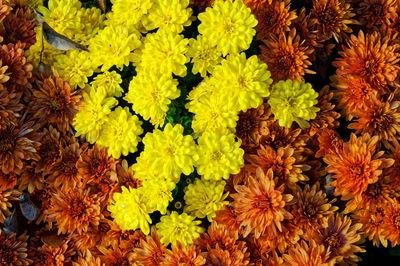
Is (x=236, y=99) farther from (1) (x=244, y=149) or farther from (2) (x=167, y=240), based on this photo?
(2) (x=167, y=240)

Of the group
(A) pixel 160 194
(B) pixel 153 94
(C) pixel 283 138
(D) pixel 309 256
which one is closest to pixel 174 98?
(B) pixel 153 94

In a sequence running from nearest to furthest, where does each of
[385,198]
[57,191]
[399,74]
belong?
[385,198]
[399,74]
[57,191]

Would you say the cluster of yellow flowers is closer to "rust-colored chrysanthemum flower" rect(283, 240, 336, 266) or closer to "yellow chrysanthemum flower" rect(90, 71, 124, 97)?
"yellow chrysanthemum flower" rect(90, 71, 124, 97)

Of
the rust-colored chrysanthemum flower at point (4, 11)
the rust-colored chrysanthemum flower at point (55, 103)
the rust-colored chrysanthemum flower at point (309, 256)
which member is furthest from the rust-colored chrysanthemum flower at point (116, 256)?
the rust-colored chrysanthemum flower at point (4, 11)

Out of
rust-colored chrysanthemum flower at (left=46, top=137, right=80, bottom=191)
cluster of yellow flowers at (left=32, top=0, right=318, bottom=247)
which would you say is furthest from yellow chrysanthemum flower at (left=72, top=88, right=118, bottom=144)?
rust-colored chrysanthemum flower at (left=46, top=137, right=80, bottom=191)

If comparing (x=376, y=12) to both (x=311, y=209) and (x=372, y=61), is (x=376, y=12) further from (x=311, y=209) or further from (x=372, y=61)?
(x=311, y=209)

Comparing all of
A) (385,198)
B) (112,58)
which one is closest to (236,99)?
(112,58)
